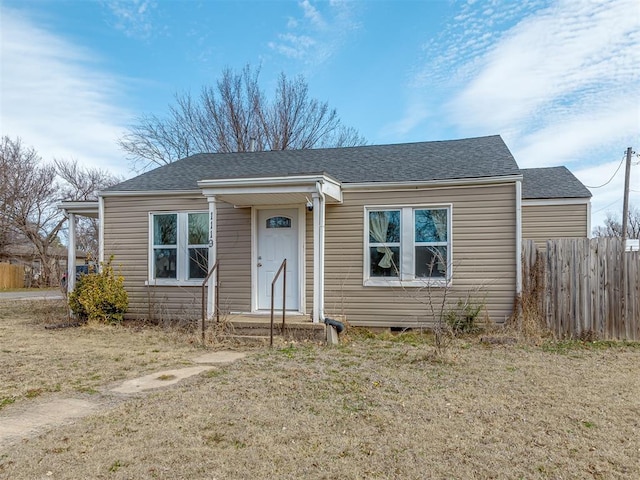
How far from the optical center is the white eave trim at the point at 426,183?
7921 millimetres

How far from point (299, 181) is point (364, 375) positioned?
3.55 m

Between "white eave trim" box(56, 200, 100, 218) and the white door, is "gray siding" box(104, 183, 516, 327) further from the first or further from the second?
"white eave trim" box(56, 200, 100, 218)

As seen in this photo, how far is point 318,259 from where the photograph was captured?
7.69 metres

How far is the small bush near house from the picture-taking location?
29.1ft

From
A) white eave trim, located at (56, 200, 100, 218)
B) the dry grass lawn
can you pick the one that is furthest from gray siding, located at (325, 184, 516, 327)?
white eave trim, located at (56, 200, 100, 218)

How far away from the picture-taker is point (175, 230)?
9.38 m

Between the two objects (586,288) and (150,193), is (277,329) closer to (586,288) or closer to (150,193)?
(150,193)

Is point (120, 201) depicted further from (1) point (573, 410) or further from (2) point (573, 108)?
(2) point (573, 108)

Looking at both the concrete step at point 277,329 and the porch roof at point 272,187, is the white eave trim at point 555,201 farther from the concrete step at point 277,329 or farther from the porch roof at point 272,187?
the concrete step at point 277,329

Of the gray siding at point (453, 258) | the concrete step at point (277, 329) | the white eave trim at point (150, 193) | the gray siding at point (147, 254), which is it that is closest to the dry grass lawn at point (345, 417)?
the concrete step at point (277, 329)

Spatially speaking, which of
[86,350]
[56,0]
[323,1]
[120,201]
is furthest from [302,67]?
[86,350]

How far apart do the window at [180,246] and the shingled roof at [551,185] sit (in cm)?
741

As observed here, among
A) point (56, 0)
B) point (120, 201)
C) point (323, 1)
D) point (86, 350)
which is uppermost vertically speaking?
point (323, 1)

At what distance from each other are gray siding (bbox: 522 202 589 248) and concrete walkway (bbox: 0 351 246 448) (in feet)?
28.6
